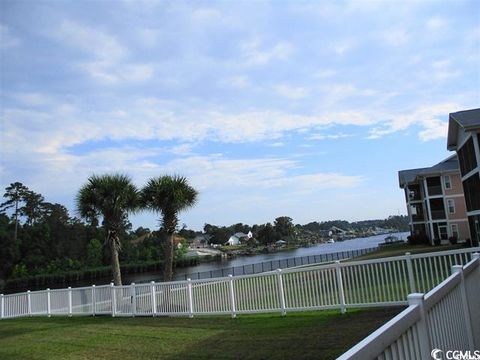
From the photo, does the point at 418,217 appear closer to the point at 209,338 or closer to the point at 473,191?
the point at 473,191

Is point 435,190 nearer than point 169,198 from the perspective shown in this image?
No

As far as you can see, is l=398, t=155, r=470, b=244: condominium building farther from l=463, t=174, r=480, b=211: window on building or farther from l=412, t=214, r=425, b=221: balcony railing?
l=463, t=174, r=480, b=211: window on building

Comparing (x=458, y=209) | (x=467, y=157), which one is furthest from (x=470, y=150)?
(x=458, y=209)

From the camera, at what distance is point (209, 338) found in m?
9.58

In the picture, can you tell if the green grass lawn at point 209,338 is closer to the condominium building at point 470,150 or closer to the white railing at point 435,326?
the white railing at point 435,326

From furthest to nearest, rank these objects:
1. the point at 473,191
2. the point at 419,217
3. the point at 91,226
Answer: the point at 91,226
the point at 419,217
the point at 473,191

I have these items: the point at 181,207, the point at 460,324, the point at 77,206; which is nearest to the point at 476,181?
the point at 181,207

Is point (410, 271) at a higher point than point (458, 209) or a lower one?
lower

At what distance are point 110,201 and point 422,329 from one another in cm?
1894

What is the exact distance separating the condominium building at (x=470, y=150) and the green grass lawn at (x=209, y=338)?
1746 cm

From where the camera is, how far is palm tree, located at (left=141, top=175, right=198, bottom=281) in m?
21.1

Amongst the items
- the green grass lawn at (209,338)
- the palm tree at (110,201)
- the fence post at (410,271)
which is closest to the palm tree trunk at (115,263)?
the palm tree at (110,201)

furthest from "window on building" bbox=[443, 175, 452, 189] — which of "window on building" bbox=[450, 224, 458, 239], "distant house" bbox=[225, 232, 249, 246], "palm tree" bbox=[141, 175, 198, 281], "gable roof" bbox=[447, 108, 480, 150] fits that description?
"distant house" bbox=[225, 232, 249, 246]

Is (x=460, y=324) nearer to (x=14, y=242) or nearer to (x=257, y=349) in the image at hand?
(x=257, y=349)
